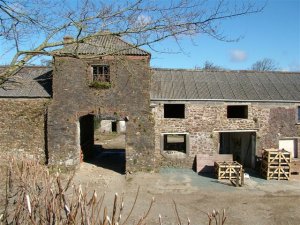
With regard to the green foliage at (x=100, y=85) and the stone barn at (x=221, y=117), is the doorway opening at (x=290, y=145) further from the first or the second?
the green foliage at (x=100, y=85)

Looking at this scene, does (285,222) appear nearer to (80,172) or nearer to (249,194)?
(249,194)

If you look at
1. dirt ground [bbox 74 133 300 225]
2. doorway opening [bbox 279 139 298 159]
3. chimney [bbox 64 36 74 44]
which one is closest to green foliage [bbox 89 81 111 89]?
dirt ground [bbox 74 133 300 225]

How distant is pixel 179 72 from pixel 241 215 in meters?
12.6

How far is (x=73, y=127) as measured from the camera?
18.9 metres

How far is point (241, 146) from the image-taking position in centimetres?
2300

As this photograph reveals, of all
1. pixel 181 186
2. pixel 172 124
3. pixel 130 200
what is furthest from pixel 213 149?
pixel 130 200

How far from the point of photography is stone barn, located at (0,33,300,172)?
1878 centimetres

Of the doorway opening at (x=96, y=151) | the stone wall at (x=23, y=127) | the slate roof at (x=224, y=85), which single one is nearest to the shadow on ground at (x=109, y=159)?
the doorway opening at (x=96, y=151)

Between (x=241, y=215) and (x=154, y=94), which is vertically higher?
(x=154, y=94)

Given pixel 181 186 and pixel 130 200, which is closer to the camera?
pixel 130 200

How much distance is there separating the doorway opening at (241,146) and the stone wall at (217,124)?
61 cm

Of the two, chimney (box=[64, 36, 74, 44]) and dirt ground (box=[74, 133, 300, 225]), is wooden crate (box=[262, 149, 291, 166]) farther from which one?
chimney (box=[64, 36, 74, 44])

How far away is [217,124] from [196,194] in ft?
19.8

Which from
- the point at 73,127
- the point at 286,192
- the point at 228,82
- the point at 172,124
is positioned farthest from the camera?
the point at 228,82
